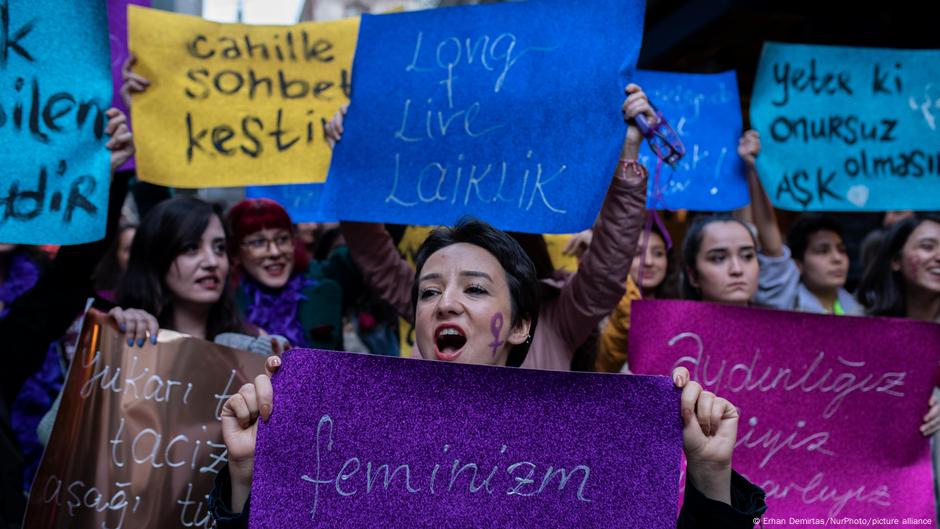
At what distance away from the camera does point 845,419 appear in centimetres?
241

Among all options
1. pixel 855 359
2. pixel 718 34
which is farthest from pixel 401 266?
pixel 718 34

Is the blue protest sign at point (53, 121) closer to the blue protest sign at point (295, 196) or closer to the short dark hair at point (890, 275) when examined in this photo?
the blue protest sign at point (295, 196)

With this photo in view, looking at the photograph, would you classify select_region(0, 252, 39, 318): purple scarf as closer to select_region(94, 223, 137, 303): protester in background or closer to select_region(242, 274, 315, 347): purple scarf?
select_region(94, 223, 137, 303): protester in background

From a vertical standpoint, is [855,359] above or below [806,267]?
below

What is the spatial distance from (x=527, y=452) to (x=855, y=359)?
1.40 m

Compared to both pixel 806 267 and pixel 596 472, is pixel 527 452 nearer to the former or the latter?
pixel 596 472

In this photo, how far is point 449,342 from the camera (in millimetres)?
1814

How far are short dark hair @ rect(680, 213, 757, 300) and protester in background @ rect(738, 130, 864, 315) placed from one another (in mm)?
223

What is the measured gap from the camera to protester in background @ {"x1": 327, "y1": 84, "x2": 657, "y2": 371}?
2.45m

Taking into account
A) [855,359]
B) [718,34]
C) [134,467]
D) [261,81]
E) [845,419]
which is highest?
[718,34]

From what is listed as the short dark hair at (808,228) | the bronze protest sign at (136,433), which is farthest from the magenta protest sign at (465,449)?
the short dark hair at (808,228)

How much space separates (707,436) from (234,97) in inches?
93.3

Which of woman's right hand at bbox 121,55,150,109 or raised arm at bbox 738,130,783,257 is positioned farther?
raised arm at bbox 738,130,783,257

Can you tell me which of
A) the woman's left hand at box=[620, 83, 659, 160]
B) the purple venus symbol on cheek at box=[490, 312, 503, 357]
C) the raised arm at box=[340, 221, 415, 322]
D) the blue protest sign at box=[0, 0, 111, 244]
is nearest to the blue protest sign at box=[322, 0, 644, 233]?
the woman's left hand at box=[620, 83, 659, 160]
